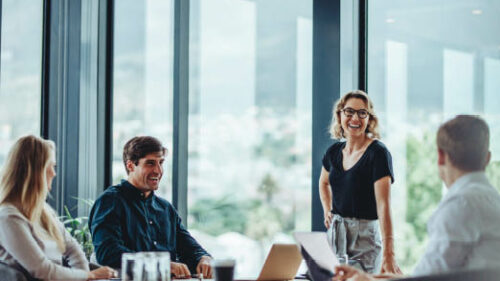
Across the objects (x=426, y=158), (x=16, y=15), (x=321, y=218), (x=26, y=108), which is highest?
(x=16, y=15)

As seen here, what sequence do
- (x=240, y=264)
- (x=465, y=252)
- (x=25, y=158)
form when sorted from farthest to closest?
(x=240, y=264)
(x=25, y=158)
(x=465, y=252)

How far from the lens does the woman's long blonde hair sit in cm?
250

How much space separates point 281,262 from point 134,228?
37.5 inches

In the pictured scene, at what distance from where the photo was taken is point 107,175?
5242 millimetres

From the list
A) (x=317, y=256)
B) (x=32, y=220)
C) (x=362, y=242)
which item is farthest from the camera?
(x=362, y=242)

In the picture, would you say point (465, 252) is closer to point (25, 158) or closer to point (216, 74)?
point (25, 158)

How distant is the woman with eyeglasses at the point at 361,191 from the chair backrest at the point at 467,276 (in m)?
1.45

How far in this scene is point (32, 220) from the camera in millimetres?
2502

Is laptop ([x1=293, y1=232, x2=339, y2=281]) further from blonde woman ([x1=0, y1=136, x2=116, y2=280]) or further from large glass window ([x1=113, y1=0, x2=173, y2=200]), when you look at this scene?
large glass window ([x1=113, y1=0, x2=173, y2=200])

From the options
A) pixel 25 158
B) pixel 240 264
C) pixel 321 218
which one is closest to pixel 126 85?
pixel 240 264

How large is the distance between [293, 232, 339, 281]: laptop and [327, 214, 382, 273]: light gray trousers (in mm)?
1118

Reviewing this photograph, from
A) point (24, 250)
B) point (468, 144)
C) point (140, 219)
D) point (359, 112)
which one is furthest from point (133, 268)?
point (359, 112)

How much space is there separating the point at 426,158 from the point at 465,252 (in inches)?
67.7

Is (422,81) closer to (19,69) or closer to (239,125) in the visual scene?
(239,125)
